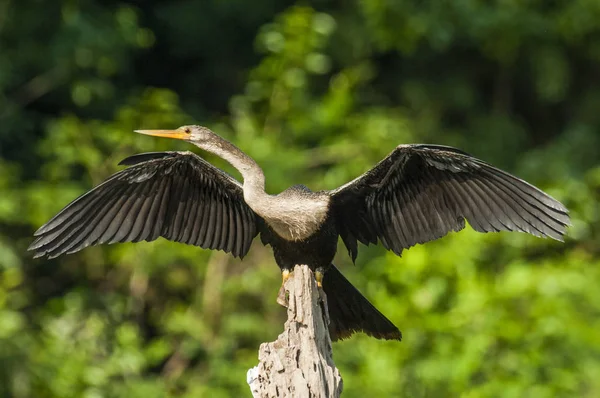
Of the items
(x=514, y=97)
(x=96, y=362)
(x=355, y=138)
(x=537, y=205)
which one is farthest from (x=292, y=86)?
(x=537, y=205)

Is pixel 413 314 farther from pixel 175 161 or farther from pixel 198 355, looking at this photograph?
pixel 175 161

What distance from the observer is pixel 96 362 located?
1011 centimetres

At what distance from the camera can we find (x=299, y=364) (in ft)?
17.4

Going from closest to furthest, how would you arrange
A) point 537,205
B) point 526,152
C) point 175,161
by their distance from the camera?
1. point 537,205
2. point 175,161
3. point 526,152

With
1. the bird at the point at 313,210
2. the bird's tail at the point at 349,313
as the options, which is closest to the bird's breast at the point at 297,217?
the bird at the point at 313,210

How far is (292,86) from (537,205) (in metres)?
5.51

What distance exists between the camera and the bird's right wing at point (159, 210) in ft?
19.7

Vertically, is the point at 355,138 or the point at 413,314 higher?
the point at 355,138

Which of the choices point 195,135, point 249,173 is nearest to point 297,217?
point 249,173

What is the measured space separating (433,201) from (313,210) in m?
0.63

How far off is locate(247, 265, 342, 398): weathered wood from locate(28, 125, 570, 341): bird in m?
0.52

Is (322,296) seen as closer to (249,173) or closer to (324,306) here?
(324,306)

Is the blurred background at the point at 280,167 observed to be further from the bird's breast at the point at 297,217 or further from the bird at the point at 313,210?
the bird's breast at the point at 297,217

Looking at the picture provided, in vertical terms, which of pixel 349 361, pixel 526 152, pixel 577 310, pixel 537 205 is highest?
pixel 526 152
